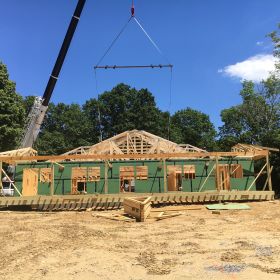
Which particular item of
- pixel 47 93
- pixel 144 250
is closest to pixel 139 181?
pixel 47 93

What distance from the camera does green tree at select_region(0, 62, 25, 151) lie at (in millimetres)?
30906

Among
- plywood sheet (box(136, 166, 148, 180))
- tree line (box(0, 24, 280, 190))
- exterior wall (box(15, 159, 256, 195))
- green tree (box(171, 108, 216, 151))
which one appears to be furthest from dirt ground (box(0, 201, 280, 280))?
green tree (box(171, 108, 216, 151))

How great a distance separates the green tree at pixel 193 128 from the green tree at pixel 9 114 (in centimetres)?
3519

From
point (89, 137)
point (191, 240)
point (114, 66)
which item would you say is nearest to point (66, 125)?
point (89, 137)

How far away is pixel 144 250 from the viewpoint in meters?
9.09

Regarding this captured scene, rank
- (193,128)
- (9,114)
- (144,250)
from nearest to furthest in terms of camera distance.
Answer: (144,250) → (9,114) → (193,128)

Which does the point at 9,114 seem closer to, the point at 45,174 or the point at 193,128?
the point at 45,174

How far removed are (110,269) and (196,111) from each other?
2515 inches

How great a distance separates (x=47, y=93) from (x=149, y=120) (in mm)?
36787

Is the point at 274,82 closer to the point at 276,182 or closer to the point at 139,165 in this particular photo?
the point at 276,182

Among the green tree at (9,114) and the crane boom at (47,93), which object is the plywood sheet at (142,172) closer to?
the crane boom at (47,93)

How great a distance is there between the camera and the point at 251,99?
47.5 m

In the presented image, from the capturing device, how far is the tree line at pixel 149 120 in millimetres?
46656

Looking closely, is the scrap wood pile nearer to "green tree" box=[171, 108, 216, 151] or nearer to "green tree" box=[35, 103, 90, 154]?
"green tree" box=[35, 103, 90, 154]
